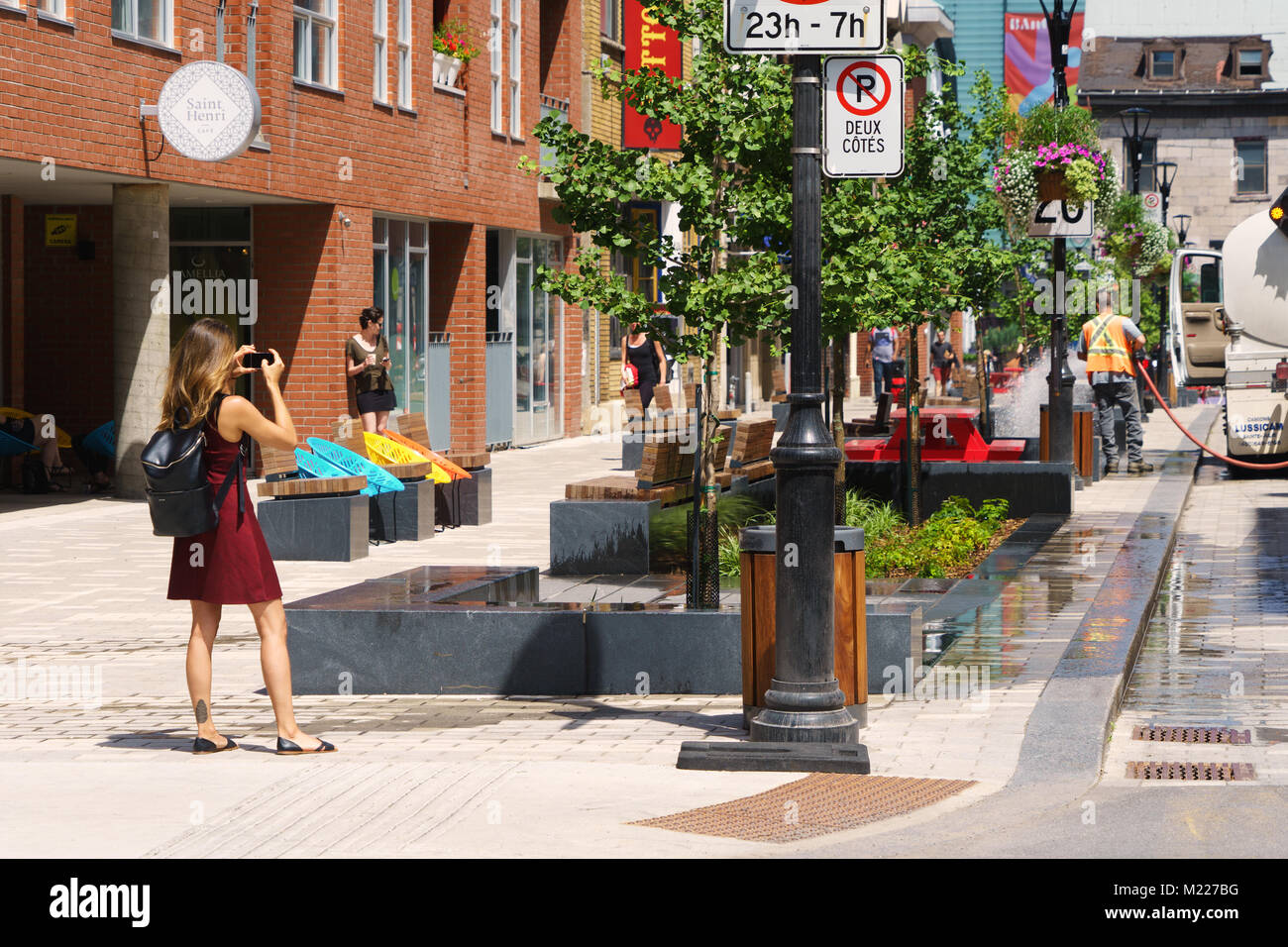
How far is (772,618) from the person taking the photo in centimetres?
789

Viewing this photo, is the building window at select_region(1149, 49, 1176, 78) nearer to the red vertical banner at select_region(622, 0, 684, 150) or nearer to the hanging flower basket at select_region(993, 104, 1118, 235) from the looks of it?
the red vertical banner at select_region(622, 0, 684, 150)

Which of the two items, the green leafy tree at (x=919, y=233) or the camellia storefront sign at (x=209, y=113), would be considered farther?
the camellia storefront sign at (x=209, y=113)

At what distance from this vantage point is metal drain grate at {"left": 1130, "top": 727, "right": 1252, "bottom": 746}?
26.8 feet

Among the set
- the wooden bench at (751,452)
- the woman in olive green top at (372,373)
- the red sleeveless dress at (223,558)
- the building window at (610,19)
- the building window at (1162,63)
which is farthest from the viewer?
the building window at (1162,63)

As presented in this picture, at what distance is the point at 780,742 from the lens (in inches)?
289

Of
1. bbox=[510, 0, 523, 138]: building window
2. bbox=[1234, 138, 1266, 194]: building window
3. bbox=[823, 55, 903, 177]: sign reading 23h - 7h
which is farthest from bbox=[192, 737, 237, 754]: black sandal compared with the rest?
bbox=[1234, 138, 1266, 194]: building window

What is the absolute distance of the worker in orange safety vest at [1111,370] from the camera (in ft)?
76.8

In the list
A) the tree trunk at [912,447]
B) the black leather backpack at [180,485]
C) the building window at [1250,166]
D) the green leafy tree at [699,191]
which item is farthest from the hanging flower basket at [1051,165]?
the building window at [1250,166]

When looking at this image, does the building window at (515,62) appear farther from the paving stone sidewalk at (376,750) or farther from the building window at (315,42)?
the paving stone sidewalk at (376,750)

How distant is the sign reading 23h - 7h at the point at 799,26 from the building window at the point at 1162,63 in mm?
75620

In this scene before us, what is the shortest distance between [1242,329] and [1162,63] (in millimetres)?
64980

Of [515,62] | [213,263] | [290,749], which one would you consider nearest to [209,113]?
[213,263]

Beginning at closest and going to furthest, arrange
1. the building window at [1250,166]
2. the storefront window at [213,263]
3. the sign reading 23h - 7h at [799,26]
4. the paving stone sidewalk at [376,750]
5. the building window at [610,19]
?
the paving stone sidewalk at [376,750]
the sign reading 23h - 7h at [799,26]
the storefront window at [213,263]
the building window at [610,19]
the building window at [1250,166]

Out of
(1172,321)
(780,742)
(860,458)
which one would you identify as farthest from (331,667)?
(1172,321)
